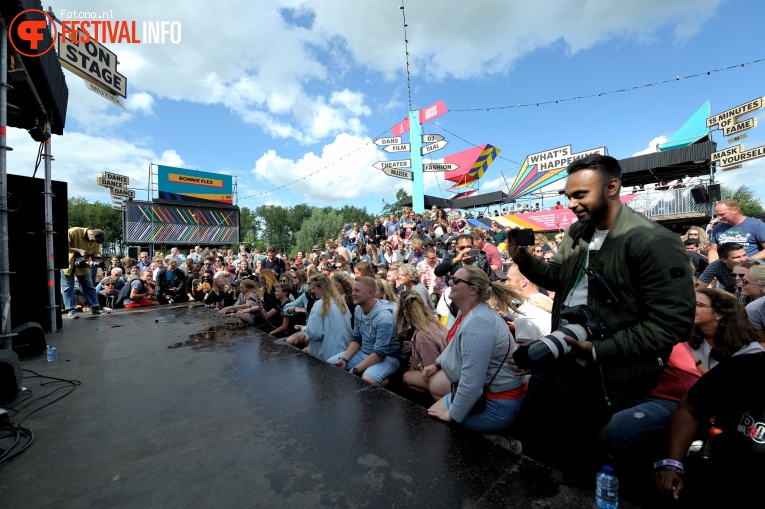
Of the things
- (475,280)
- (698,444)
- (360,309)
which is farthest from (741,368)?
(360,309)

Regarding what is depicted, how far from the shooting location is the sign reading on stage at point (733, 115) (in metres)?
10.4

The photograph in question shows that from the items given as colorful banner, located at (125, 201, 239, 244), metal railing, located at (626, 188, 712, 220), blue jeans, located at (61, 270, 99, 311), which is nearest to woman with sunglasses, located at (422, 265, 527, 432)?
blue jeans, located at (61, 270, 99, 311)

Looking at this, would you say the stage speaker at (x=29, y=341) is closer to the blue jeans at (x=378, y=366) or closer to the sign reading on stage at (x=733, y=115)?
the blue jeans at (x=378, y=366)

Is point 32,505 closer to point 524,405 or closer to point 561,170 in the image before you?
point 524,405

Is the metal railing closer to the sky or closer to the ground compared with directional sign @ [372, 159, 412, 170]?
closer to the ground

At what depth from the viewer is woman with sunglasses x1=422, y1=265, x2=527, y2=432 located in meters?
2.12

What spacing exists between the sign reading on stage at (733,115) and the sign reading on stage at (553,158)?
8.06 metres

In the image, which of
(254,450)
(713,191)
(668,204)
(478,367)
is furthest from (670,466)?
(668,204)

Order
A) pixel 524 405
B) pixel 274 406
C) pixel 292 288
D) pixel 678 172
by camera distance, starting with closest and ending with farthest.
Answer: pixel 524 405
pixel 274 406
pixel 292 288
pixel 678 172

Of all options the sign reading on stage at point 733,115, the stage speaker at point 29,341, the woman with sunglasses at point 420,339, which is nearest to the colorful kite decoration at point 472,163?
the sign reading on stage at point 733,115

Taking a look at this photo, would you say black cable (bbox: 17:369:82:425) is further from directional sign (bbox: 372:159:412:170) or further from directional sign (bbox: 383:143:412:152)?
directional sign (bbox: 383:143:412:152)

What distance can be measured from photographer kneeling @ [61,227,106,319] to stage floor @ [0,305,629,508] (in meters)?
4.68

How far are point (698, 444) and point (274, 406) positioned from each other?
2771mm

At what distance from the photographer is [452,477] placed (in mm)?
1606
